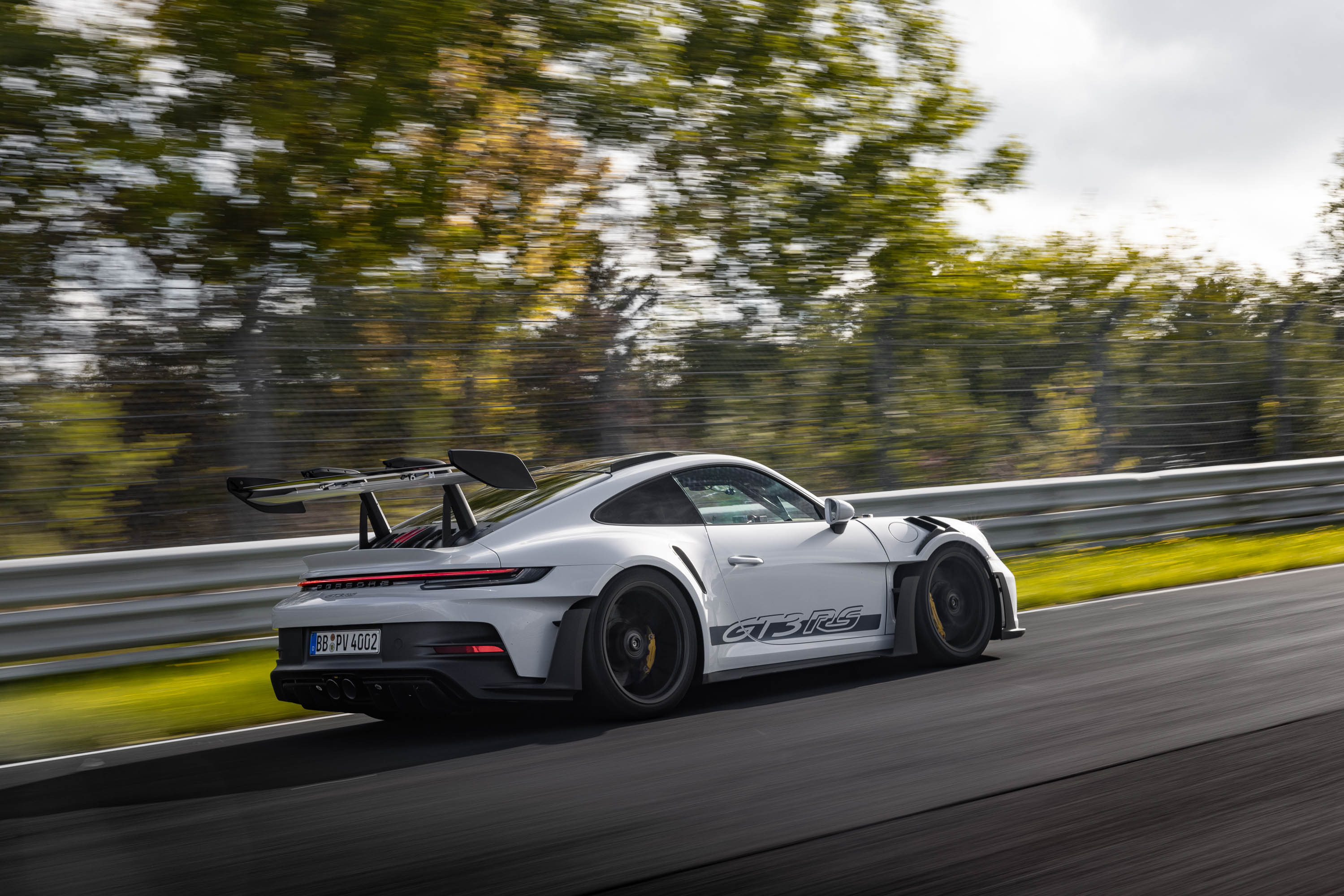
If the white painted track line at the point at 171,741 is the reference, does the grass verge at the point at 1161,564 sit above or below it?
above

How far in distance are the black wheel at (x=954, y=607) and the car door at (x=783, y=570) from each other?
25cm

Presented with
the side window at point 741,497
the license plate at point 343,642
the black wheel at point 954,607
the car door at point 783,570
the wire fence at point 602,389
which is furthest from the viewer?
the wire fence at point 602,389

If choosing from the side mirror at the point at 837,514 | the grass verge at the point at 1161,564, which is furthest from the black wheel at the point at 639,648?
the grass verge at the point at 1161,564

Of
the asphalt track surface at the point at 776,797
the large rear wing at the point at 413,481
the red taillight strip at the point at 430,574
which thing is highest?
the large rear wing at the point at 413,481

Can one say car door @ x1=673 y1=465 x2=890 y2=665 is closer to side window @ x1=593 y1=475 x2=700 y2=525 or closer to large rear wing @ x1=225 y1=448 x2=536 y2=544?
side window @ x1=593 y1=475 x2=700 y2=525

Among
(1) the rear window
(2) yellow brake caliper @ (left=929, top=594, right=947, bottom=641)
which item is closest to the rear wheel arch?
(1) the rear window

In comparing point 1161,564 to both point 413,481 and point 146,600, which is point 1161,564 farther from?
point 146,600

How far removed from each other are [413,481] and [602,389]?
4741 mm

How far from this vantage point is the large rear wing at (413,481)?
5.22 meters

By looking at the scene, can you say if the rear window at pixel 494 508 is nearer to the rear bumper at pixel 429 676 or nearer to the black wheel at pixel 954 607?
the rear bumper at pixel 429 676

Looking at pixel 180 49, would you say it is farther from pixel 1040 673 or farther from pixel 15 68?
pixel 1040 673

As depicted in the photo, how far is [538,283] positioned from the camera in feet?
40.4

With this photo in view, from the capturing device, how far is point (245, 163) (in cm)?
1210

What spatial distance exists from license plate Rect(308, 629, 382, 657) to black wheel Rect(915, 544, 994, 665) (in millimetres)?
2901
